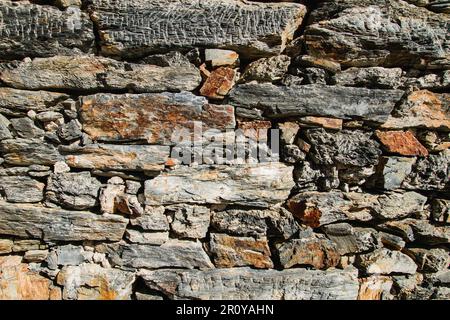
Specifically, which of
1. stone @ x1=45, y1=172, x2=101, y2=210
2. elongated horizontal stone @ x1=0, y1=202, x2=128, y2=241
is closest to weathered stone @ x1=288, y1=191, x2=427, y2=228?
elongated horizontal stone @ x1=0, y1=202, x2=128, y2=241

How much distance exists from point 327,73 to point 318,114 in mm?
305

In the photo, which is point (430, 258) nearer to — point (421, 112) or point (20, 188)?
point (421, 112)

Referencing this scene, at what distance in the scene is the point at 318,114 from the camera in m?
2.48

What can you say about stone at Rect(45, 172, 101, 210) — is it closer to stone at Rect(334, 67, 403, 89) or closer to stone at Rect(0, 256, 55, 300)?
stone at Rect(0, 256, 55, 300)

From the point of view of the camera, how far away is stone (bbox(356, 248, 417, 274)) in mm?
2643

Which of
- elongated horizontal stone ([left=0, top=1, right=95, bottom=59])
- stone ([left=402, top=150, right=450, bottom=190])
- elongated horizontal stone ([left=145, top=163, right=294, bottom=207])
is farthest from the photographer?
stone ([left=402, top=150, right=450, bottom=190])

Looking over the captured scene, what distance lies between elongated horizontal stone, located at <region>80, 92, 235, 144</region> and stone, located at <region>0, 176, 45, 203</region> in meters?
0.55

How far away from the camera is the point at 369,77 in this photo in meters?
Result: 2.51

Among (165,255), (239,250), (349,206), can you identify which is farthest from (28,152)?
(349,206)

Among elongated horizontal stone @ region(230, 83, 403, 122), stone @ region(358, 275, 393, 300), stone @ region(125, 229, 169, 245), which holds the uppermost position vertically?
elongated horizontal stone @ region(230, 83, 403, 122)

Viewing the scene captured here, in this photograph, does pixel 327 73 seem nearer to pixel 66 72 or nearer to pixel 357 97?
pixel 357 97

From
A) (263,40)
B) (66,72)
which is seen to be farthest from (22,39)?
(263,40)

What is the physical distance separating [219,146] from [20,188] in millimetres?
1430

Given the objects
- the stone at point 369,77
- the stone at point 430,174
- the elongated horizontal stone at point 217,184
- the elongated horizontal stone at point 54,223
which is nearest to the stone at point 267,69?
the stone at point 369,77
